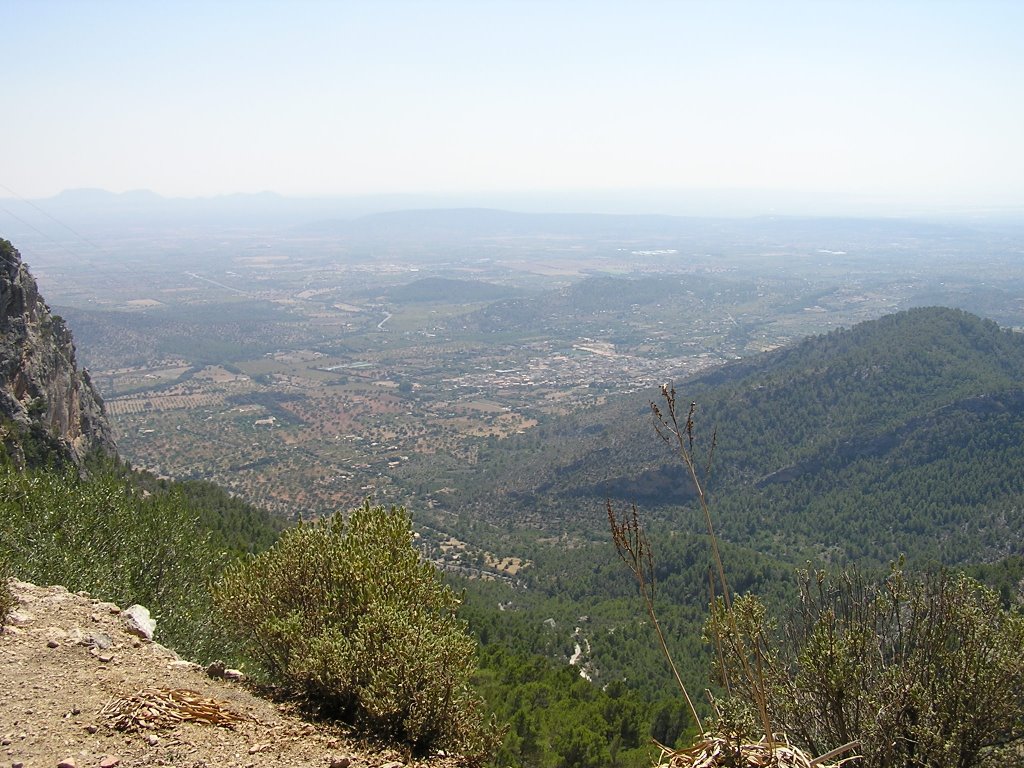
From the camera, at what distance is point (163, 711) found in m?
7.82

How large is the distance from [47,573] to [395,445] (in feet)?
282

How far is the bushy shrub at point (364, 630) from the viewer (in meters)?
8.68

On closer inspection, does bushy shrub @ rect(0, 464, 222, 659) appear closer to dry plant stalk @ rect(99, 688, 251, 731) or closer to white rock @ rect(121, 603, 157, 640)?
white rock @ rect(121, 603, 157, 640)

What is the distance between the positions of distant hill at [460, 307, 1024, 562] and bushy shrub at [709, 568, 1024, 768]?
4194 cm

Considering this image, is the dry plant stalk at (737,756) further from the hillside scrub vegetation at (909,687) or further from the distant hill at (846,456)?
the distant hill at (846,456)

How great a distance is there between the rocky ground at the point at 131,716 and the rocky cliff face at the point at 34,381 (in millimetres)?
24125

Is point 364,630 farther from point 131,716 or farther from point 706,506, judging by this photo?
point 706,506

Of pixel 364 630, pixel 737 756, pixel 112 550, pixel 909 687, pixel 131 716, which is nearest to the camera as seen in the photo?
pixel 737 756

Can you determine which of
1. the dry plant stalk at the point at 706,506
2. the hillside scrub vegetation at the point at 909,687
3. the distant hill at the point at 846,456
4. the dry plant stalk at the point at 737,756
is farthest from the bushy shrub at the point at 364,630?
the distant hill at the point at 846,456

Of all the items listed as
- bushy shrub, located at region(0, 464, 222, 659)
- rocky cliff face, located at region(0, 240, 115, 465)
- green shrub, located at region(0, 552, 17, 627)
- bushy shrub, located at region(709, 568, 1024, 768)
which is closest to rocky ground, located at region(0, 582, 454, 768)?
green shrub, located at region(0, 552, 17, 627)

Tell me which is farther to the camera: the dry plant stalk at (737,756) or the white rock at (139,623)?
the white rock at (139,623)

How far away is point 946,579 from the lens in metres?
9.20

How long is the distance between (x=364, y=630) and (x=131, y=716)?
109 inches

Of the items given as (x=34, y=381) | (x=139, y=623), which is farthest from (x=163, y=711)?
(x=34, y=381)
